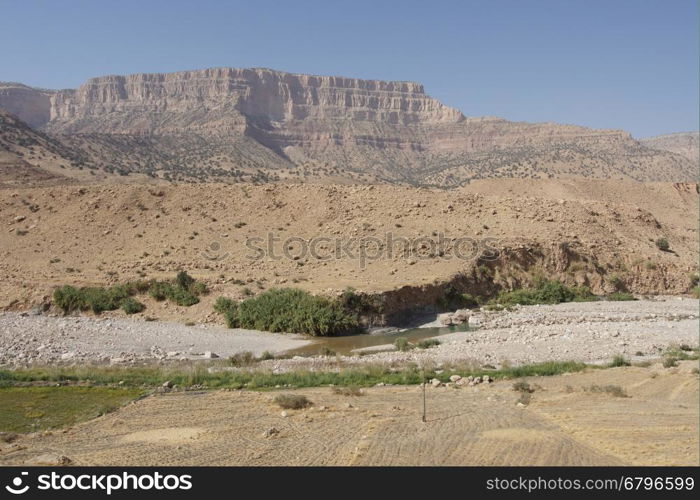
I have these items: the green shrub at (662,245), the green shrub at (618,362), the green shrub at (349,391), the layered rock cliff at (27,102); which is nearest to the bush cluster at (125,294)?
→ the green shrub at (349,391)

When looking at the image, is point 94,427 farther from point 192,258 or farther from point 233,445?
point 192,258

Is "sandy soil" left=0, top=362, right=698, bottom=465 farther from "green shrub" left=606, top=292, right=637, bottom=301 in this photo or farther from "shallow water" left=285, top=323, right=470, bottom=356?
"green shrub" left=606, top=292, right=637, bottom=301

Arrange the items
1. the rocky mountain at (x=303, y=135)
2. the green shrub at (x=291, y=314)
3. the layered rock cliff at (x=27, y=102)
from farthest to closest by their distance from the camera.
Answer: the layered rock cliff at (x=27, y=102) < the rocky mountain at (x=303, y=135) < the green shrub at (x=291, y=314)

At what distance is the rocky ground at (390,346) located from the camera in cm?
2386

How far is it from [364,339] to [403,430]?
1523 cm

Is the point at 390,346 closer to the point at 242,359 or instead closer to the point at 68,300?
the point at 242,359

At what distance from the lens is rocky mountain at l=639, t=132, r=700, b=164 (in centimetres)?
17012

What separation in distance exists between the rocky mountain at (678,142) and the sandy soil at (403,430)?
165364mm

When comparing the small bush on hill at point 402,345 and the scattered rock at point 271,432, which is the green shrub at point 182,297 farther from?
the scattered rock at point 271,432

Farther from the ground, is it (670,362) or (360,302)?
(360,302)

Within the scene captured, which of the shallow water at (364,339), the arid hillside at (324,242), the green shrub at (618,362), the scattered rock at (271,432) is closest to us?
the scattered rock at (271,432)

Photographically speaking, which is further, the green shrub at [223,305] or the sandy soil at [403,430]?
the green shrub at [223,305]

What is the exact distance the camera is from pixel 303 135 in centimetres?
15962

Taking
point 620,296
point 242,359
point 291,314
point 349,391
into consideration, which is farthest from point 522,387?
point 620,296
